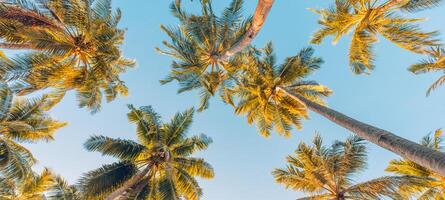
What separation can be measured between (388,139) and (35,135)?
14585mm

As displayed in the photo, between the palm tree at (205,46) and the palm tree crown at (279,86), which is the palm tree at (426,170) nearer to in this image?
the palm tree crown at (279,86)

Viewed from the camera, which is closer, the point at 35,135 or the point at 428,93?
the point at 35,135

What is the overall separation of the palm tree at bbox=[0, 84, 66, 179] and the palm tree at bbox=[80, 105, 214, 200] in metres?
2.86

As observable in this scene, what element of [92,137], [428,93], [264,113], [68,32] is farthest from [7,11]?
[428,93]

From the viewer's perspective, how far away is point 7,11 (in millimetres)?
10617

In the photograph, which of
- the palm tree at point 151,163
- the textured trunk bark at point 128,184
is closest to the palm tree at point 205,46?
the palm tree at point 151,163

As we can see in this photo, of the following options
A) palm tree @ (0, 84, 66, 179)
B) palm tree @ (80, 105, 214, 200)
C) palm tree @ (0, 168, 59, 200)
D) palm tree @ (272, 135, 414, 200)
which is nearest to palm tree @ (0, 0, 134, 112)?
palm tree @ (0, 84, 66, 179)

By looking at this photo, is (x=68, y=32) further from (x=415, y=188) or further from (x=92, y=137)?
(x=415, y=188)

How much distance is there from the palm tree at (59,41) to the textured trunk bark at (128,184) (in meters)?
4.76

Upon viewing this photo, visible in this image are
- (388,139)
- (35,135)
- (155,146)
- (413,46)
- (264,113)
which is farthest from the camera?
(264,113)

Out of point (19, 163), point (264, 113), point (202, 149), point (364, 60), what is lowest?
point (19, 163)

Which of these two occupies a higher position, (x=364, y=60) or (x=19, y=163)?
(x=364, y=60)

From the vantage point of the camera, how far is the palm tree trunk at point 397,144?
518cm

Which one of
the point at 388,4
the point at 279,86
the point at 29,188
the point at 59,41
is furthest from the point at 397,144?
the point at 29,188
